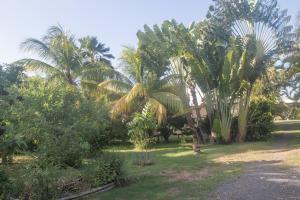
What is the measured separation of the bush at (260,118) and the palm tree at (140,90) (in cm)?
454

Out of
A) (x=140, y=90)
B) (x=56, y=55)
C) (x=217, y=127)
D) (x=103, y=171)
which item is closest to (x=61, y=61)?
(x=56, y=55)

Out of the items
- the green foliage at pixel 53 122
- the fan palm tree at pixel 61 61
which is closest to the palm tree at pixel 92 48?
the fan palm tree at pixel 61 61

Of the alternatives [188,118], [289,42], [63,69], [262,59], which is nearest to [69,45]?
[63,69]

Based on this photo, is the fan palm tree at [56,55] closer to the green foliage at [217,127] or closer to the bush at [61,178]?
the green foliage at [217,127]

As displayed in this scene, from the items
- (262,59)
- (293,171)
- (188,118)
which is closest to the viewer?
(293,171)

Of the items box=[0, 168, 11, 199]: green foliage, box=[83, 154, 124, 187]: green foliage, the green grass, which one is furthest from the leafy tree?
box=[0, 168, 11, 199]: green foliage

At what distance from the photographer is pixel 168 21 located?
67.8ft

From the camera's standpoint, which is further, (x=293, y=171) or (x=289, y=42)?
(x=289, y=42)

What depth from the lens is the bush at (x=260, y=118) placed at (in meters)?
20.7

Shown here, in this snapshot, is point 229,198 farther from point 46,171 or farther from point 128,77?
point 128,77

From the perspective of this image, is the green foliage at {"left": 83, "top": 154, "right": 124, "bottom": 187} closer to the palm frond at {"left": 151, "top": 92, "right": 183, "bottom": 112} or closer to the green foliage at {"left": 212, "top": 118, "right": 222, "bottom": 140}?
the palm frond at {"left": 151, "top": 92, "right": 183, "bottom": 112}

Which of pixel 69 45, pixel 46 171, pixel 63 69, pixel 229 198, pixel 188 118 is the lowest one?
pixel 229 198

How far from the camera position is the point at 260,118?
814 inches

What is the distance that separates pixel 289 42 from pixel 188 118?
24.3 feet
